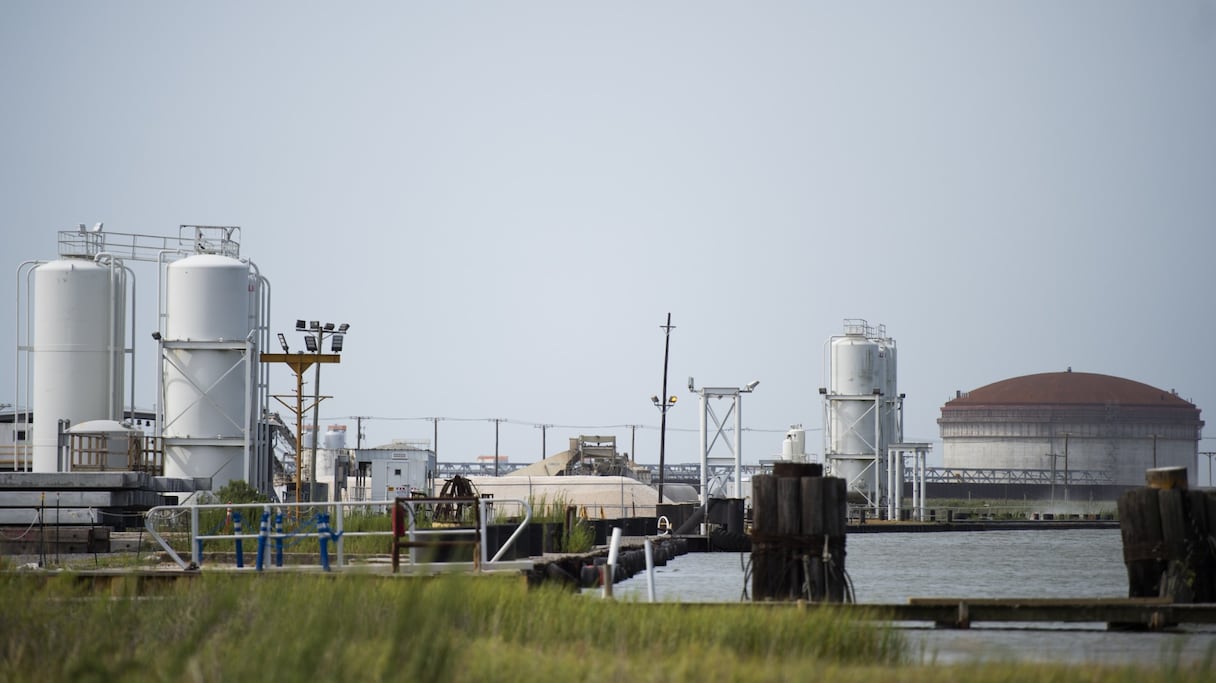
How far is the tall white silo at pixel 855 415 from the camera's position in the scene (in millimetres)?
87812

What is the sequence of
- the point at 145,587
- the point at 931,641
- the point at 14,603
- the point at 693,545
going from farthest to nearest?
1. the point at 693,545
2. the point at 145,587
3. the point at 931,641
4. the point at 14,603

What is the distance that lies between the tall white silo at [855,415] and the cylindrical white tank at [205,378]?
45173 millimetres

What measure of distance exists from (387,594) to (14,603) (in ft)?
13.0

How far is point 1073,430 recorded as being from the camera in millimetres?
146500

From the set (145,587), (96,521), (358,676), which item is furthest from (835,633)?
(96,521)

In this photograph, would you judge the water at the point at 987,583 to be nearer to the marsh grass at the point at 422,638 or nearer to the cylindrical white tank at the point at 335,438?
the marsh grass at the point at 422,638

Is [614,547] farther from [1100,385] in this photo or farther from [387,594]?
[1100,385]

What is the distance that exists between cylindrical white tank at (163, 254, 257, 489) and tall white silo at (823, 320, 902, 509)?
4517 cm

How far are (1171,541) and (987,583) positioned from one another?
16.7 meters

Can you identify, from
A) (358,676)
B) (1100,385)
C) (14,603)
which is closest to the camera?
(358,676)

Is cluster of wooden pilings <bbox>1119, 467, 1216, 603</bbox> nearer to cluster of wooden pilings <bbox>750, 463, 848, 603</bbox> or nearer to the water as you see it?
the water

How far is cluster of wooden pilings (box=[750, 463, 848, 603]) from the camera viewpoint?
67.6 ft

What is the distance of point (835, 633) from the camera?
15898 millimetres

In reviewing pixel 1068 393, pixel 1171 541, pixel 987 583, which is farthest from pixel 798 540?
pixel 1068 393
